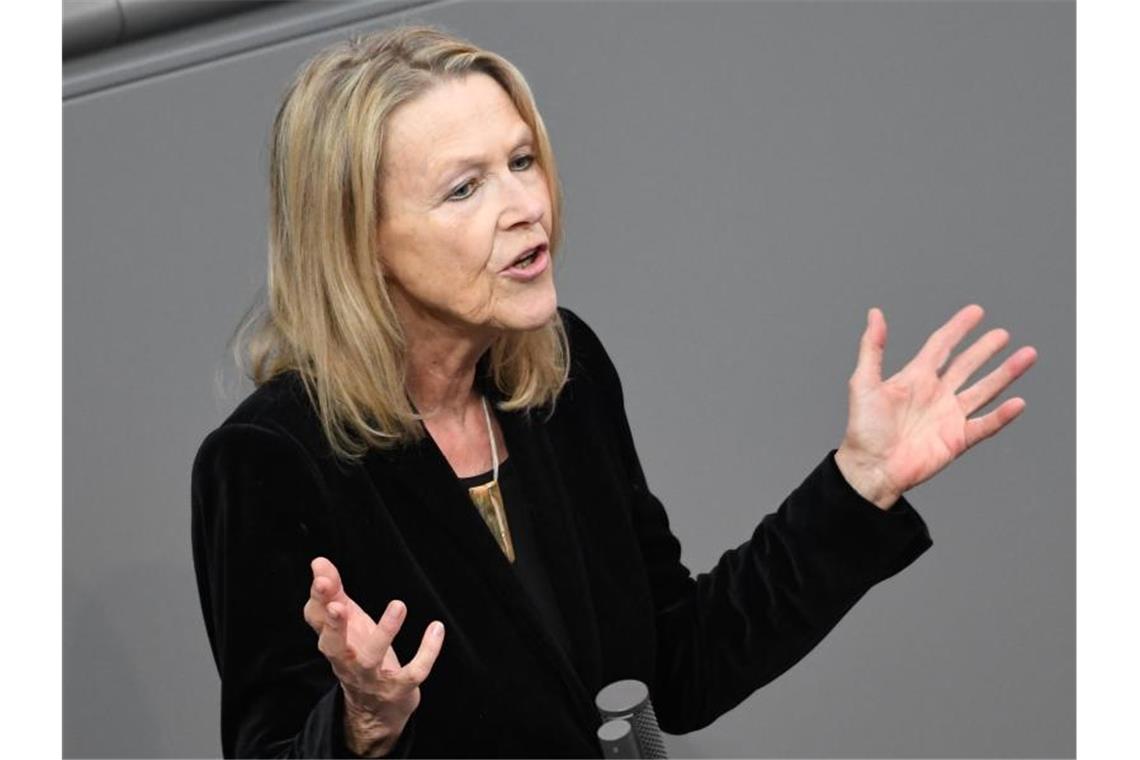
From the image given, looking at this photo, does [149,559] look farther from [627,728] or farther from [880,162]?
[627,728]

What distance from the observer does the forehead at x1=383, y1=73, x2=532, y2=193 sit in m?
1.86

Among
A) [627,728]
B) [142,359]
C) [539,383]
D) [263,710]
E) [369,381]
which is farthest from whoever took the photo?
[142,359]

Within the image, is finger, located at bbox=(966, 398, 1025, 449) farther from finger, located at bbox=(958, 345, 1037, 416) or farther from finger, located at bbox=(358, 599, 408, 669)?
finger, located at bbox=(358, 599, 408, 669)

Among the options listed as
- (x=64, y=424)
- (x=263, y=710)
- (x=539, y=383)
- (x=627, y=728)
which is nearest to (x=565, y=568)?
(x=539, y=383)

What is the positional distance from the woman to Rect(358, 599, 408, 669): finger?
0.16 meters

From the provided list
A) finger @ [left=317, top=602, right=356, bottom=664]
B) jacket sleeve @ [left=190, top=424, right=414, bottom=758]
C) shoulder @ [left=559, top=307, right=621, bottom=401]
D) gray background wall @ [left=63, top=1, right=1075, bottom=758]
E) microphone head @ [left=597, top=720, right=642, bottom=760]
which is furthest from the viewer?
gray background wall @ [left=63, top=1, right=1075, bottom=758]

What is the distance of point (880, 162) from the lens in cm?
287

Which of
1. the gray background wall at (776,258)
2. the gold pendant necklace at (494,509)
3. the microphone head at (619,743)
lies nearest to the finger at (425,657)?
the microphone head at (619,743)

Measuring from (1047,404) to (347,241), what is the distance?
1.36 meters

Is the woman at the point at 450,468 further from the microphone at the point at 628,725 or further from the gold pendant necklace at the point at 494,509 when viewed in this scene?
the microphone at the point at 628,725

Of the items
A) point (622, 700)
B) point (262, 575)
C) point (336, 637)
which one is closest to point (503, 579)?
point (262, 575)

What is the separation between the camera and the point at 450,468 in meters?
1.90

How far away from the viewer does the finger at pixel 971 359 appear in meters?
1.89

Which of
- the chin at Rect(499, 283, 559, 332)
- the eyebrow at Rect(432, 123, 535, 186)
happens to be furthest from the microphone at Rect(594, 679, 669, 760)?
the eyebrow at Rect(432, 123, 535, 186)
